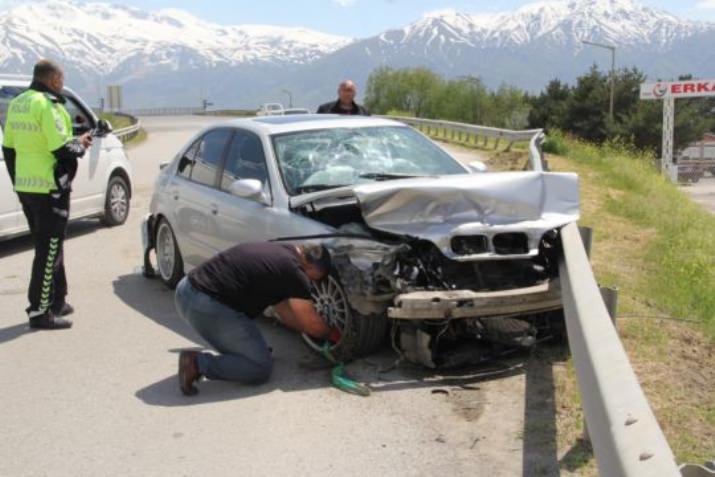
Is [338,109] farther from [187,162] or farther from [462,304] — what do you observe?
[462,304]

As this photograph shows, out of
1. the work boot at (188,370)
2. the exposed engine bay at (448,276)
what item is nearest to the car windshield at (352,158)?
the exposed engine bay at (448,276)

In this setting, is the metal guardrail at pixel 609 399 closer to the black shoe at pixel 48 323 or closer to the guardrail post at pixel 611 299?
the guardrail post at pixel 611 299

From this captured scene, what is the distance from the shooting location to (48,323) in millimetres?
6656

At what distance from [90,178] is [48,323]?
4673 mm

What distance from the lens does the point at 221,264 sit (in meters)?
5.19

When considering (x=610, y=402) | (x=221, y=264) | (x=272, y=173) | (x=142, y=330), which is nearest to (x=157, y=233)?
(x=142, y=330)

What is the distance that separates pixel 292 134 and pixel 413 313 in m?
2.31

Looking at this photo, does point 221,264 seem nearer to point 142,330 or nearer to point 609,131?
point 142,330

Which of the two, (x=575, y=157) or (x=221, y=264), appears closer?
(x=221, y=264)

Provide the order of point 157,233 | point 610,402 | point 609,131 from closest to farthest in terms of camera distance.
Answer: point 610,402 → point 157,233 → point 609,131

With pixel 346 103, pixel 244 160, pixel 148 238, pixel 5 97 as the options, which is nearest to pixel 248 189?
pixel 244 160

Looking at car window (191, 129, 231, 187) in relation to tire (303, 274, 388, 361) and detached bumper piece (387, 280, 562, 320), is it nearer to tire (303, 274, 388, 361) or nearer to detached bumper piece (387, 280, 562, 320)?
tire (303, 274, 388, 361)

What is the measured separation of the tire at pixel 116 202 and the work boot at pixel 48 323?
4965 mm

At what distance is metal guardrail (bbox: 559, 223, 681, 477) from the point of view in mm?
2375
